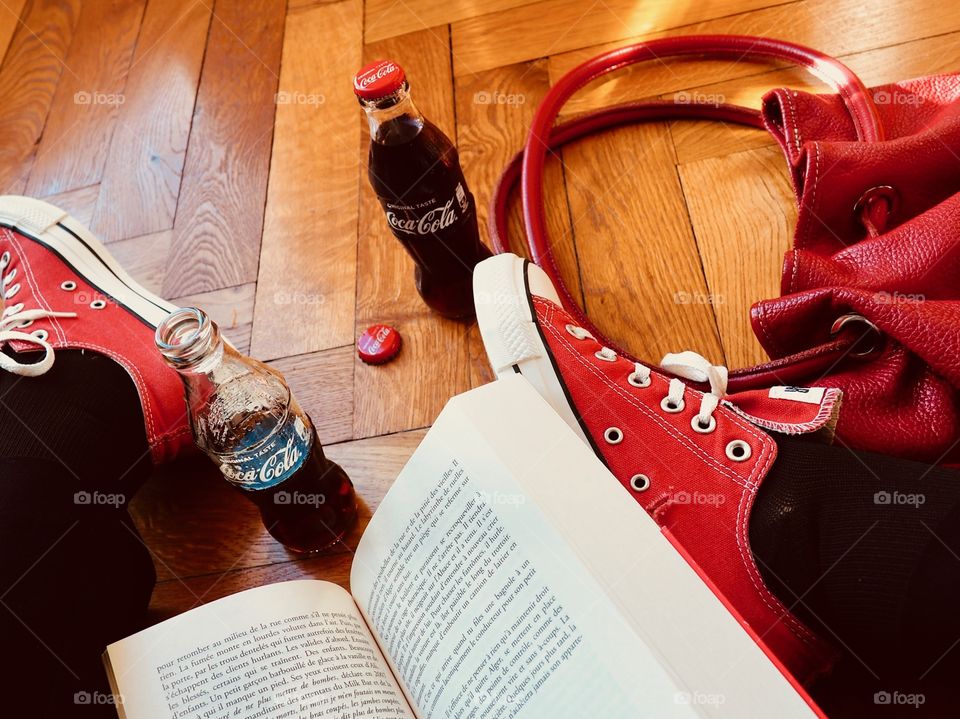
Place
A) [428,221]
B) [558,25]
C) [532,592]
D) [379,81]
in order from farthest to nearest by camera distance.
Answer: [558,25] < [428,221] < [379,81] < [532,592]

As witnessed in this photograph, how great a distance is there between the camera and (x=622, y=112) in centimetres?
91

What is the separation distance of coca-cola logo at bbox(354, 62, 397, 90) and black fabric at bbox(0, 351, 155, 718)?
1.21 feet

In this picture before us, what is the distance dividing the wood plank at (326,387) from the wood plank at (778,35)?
17.4 inches

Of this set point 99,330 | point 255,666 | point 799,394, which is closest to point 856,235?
point 799,394

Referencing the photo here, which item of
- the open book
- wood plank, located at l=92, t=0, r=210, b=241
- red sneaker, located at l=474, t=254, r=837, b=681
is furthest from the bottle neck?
wood plank, located at l=92, t=0, r=210, b=241

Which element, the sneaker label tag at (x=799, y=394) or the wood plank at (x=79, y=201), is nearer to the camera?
the sneaker label tag at (x=799, y=394)

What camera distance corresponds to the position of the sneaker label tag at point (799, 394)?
60cm

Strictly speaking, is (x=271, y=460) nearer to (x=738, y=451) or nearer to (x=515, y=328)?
(x=515, y=328)

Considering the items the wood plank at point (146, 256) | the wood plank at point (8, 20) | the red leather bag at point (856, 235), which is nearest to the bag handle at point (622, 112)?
the red leather bag at point (856, 235)

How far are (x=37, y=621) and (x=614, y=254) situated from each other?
640 mm

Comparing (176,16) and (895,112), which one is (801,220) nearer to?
(895,112)

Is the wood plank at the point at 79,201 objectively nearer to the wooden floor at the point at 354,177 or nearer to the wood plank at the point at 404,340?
the wooden floor at the point at 354,177

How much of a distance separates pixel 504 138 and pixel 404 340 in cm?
31

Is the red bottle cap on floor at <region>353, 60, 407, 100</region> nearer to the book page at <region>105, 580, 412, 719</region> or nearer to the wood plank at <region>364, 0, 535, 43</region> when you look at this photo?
the book page at <region>105, 580, 412, 719</region>
